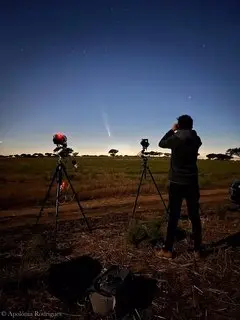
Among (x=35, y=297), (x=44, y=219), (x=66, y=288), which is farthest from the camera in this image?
(x=44, y=219)

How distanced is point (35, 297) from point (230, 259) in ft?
12.4

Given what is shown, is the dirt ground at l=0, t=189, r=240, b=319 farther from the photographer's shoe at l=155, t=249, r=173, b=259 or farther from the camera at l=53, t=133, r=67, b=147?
the camera at l=53, t=133, r=67, b=147

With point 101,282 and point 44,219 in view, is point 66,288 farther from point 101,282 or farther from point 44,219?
point 44,219

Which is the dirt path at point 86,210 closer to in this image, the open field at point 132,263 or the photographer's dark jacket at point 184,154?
A: the open field at point 132,263

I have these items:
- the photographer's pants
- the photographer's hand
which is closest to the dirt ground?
the photographer's pants

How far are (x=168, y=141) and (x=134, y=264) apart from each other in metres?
2.55

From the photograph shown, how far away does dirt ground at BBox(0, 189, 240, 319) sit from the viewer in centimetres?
425

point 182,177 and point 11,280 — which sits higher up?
point 182,177

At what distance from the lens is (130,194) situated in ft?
58.9

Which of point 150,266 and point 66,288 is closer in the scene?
point 66,288

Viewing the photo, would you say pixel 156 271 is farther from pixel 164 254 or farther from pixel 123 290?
pixel 123 290

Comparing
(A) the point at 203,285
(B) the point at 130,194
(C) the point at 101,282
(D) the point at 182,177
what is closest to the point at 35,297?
(C) the point at 101,282

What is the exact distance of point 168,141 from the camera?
5883 millimetres

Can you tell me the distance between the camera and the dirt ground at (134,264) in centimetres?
425
